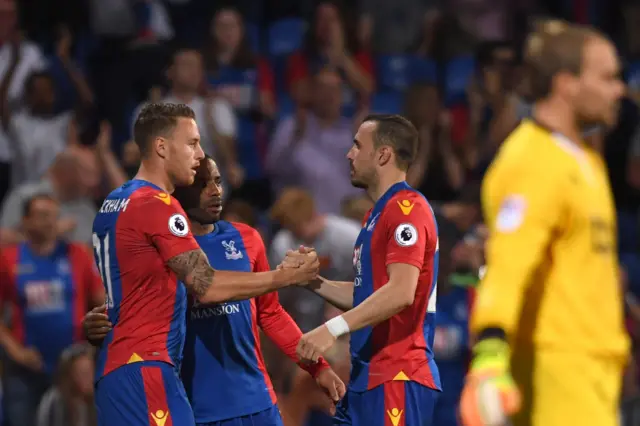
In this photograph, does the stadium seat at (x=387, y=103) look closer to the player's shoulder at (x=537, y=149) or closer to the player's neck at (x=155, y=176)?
the player's neck at (x=155, y=176)

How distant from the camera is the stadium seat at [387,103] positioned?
11.7m

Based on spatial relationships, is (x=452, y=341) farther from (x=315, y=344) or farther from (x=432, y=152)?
(x=315, y=344)

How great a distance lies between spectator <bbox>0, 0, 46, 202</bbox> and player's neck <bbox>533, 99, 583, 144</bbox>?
24.0 feet

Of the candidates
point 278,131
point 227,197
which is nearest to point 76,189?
point 227,197

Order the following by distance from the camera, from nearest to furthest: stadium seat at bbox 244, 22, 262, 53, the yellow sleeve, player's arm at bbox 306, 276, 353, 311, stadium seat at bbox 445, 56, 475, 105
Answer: the yellow sleeve, player's arm at bbox 306, 276, 353, 311, stadium seat at bbox 244, 22, 262, 53, stadium seat at bbox 445, 56, 475, 105

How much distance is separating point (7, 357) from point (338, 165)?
332cm

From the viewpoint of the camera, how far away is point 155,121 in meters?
5.52

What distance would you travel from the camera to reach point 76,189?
396 inches

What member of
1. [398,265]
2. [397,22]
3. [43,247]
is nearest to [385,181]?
[398,265]

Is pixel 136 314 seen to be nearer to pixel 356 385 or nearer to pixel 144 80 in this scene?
pixel 356 385

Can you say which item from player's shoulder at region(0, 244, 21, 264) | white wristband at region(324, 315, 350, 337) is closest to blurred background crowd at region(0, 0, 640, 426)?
player's shoulder at region(0, 244, 21, 264)

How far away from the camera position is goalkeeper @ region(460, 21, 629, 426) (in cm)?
391

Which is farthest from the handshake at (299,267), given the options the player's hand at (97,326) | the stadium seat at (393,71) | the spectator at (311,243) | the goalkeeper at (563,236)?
the stadium seat at (393,71)

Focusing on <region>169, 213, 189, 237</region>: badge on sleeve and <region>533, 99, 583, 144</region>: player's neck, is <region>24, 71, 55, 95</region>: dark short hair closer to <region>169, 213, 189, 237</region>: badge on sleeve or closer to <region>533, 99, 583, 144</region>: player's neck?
<region>169, 213, 189, 237</region>: badge on sleeve
